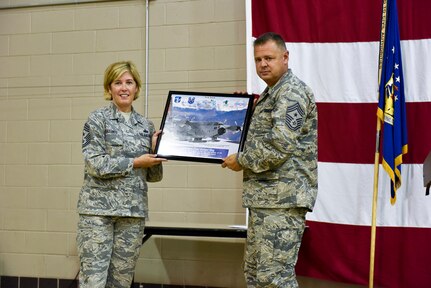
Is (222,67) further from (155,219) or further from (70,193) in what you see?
(70,193)

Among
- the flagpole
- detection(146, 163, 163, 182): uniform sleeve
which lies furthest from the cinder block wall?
detection(146, 163, 163, 182): uniform sleeve

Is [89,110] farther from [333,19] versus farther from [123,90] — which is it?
[333,19]

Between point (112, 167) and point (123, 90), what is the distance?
14.4 inches

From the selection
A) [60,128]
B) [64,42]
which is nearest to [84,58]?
[64,42]

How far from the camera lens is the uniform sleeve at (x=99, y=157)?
96.1 inches

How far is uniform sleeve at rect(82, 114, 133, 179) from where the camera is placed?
96.1 inches

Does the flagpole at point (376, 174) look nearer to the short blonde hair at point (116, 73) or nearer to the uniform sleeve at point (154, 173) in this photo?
the uniform sleeve at point (154, 173)

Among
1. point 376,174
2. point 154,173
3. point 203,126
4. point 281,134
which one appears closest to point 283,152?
point 281,134

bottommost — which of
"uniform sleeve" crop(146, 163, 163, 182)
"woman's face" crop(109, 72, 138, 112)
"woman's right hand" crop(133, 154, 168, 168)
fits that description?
"uniform sleeve" crop(146, 163, 163, 182)

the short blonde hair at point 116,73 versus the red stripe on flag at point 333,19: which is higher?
the red stripe on flag at point 333,19

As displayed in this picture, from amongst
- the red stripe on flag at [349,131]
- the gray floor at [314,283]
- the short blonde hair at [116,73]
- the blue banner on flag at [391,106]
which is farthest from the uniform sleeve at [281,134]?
the gray floor at [314,283]

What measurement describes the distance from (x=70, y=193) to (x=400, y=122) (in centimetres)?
225

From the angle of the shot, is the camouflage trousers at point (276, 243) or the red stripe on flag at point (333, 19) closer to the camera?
the camouflage trousers at point (276, 243)

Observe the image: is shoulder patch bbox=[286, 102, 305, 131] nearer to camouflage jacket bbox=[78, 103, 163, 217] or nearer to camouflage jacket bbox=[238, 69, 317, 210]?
camouflage jacket bbox=[238, 69, 317, 210]
